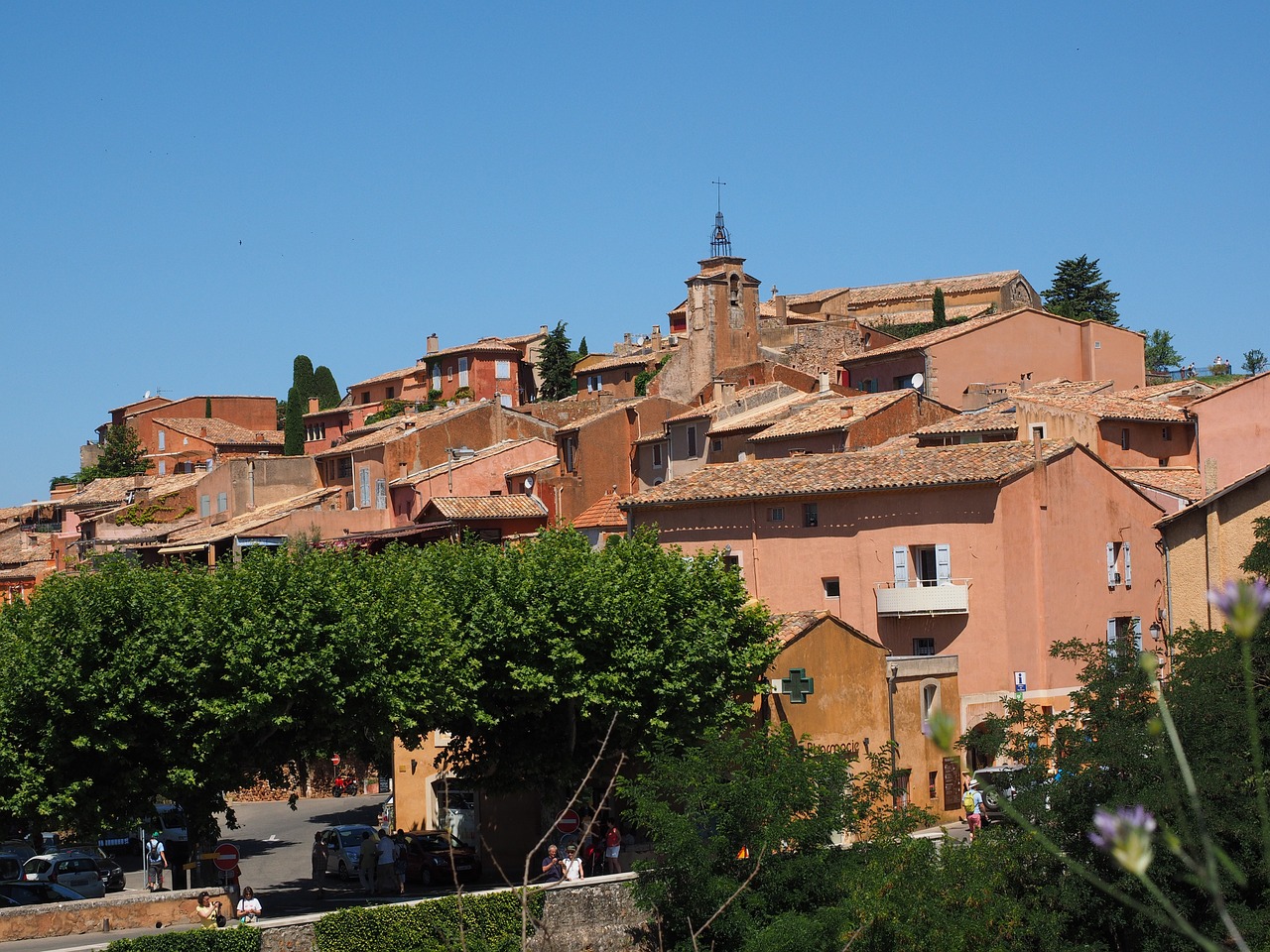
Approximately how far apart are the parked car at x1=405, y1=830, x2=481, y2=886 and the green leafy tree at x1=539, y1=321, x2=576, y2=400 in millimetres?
57811

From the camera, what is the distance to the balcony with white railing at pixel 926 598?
41.3 meters

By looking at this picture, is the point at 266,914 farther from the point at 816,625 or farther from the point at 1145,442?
the point at 1145,442

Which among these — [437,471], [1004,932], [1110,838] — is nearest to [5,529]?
[437,471]

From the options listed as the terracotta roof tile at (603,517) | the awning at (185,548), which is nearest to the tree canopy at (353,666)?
the terracotta roof tile at (603,517)

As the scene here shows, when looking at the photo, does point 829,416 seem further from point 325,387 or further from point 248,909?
point 325,387

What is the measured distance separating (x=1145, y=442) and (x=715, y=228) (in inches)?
1717

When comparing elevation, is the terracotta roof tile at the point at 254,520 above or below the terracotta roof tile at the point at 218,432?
below

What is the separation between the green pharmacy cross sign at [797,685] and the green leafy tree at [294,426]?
6366 centimetres

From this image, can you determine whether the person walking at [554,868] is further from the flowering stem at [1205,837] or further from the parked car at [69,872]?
the flowering stem at [1205,837]

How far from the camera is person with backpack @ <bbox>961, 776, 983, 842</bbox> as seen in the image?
3294cm

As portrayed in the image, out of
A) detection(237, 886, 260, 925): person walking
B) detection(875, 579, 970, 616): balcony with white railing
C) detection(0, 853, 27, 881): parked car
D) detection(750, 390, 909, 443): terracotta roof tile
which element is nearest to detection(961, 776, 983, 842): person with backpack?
detection(875, 579, 970, 616): balcony with white railing

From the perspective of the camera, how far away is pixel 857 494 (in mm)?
43500

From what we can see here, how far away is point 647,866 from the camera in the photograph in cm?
2930

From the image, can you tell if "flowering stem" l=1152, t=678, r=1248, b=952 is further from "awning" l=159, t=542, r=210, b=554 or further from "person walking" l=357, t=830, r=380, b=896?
"awning" l=159, t=542, r=210, b=554
